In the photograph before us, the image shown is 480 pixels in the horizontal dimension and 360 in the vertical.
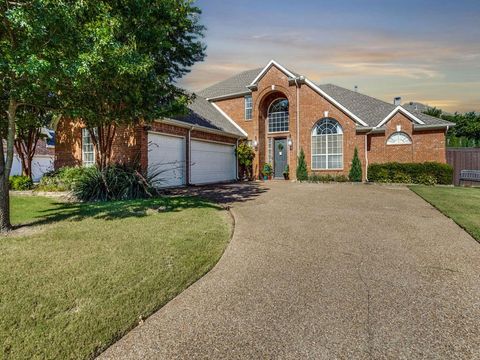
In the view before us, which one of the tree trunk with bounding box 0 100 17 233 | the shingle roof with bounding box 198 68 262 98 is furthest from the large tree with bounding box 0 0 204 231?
the shingle roof with bounding box 198 68 262 98

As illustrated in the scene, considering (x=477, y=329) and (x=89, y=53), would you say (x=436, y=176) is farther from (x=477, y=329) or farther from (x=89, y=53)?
(x=89, y=53)

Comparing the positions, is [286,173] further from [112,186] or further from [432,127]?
[112,186]

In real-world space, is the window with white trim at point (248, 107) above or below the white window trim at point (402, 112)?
above

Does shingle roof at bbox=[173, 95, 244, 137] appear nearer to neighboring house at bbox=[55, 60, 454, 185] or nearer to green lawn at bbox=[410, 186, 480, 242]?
neighboring house at bbox=[55, 60, 454, 185]

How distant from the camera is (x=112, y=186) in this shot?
32.7 ft

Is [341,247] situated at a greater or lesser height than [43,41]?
lesser

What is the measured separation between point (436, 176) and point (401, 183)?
1.73 metres

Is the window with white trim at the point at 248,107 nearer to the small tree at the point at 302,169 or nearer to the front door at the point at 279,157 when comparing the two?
the front door at the point at 279,157

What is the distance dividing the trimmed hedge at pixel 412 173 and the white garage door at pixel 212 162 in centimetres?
842

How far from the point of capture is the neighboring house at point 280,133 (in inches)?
569

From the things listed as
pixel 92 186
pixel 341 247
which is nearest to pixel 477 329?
pixel 341 247

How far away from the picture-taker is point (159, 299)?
3.29 metres

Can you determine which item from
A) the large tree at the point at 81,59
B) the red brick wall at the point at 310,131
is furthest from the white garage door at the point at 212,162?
the large tree at the point at 81,59

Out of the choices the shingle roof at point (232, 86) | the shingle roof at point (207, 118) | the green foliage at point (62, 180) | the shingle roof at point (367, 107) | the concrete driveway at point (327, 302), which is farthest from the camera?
the shingle roof at point (232, 86)
